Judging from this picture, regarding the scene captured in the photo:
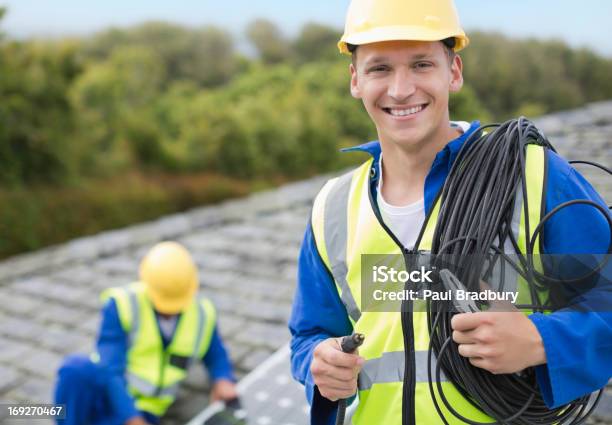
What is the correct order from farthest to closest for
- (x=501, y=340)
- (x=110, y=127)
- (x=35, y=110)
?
1. (x=110, y=127)
2. (x=35, y=110)
3. (x=501, y=340)

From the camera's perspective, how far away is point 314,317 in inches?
66.2

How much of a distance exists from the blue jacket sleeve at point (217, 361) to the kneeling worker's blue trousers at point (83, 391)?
1.93ft

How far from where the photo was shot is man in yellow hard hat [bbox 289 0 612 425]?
1.28m

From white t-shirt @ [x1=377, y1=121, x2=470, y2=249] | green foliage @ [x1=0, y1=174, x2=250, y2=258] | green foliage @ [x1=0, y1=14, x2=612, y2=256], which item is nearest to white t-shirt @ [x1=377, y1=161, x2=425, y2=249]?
white t-shirt @ [x1=377, y1=121, x2=470, y2=249]

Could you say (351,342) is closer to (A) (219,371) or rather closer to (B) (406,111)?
(B) (406,111)

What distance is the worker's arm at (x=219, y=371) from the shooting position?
12.0 ft

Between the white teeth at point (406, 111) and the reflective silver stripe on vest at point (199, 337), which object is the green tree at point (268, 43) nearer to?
the reflective silver stripe on vest at point (199, 337)

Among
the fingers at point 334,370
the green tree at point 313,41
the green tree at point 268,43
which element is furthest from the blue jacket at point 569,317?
the green tree at point 268,43

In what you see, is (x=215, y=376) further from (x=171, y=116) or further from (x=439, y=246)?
(x=171, y=116)

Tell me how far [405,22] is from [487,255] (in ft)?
1.99

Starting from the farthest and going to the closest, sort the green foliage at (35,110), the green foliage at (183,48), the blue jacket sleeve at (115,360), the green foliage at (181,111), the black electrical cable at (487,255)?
1. the green foliage at (183,48)
2. the green foliage at (181,111)
3. the green foliage at (35,110)
4. the blue jacket sleeve at (115,360)
5. the black electrical cable at (487,255)

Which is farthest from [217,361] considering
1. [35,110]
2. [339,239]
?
[35,110]

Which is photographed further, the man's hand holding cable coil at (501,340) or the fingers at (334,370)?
the fingers at (334,370)

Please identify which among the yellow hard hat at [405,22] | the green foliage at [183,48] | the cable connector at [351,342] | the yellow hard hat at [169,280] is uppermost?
the green foliage at [183,48]
